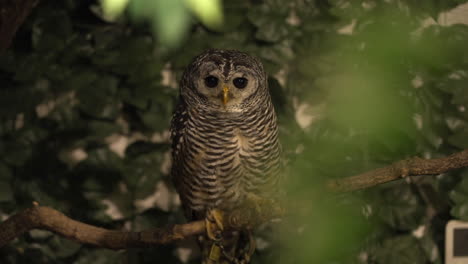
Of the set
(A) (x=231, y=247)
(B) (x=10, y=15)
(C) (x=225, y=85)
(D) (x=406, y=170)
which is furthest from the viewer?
(A) (x=231, y=247)

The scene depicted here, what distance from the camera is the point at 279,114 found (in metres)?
1.52

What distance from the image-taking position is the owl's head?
100 centimetres

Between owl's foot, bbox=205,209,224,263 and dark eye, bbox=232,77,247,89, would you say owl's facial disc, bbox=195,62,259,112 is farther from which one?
owl's foot, bbox=205,209,224,263

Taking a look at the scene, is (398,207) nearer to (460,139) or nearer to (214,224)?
(460,139)

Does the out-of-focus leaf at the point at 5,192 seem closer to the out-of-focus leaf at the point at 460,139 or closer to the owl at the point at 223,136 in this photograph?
the owl at the point at 223,136

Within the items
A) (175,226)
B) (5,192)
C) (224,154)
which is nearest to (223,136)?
(224,154)

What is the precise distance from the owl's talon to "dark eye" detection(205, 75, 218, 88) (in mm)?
320

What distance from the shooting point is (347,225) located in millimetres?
1506

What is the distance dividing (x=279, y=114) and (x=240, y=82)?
523mm

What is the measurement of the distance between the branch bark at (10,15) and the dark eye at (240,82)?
637 mm

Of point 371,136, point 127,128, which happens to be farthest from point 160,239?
point 371,136

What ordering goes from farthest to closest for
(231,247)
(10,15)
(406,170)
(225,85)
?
(231,247)
(10,15)
(225,85)
(406,170)

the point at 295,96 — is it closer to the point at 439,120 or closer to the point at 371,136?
the point at 371,136

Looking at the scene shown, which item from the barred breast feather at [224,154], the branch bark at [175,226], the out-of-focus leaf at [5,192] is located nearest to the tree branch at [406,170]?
the branch bark at [175,226]
